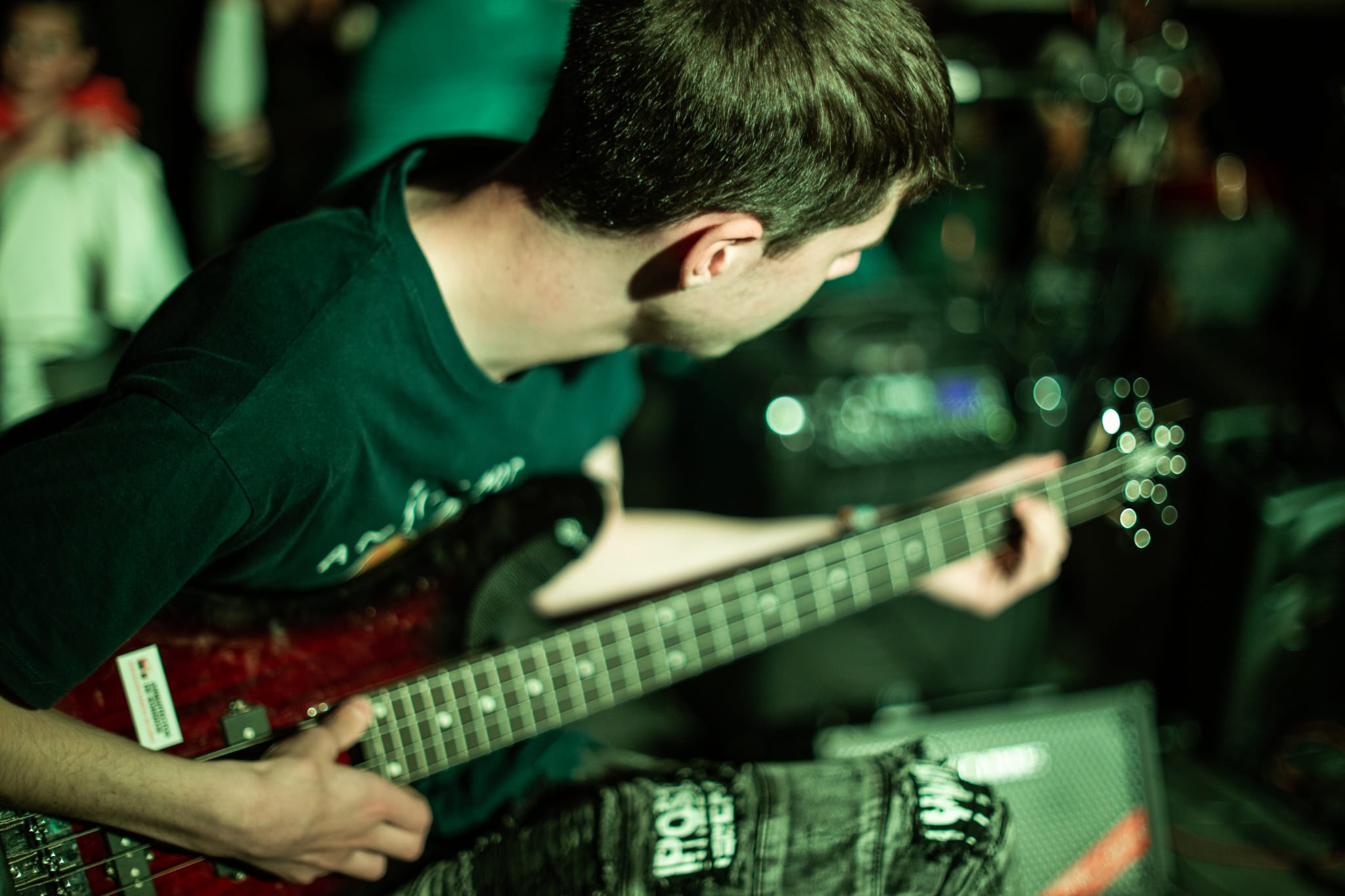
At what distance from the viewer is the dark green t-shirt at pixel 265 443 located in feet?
2.25

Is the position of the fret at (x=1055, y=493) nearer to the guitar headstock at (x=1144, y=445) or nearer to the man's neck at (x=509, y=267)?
the guitar headstock at (x=1144, y=445)

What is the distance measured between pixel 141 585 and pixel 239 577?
0.18m

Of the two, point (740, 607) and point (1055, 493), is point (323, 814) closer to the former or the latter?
point (740, 607)

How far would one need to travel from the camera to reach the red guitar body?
2.69 ft

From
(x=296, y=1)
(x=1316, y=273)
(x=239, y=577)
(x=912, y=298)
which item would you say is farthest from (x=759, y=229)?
(x=1316, y=273)

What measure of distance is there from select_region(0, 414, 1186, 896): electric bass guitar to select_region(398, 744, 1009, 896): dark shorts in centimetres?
16

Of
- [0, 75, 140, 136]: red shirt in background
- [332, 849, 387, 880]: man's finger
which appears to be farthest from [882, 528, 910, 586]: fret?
[0, 75, 140, 136]: red shirt in background

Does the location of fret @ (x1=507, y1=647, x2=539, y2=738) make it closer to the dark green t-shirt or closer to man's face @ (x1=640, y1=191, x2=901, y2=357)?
the dark green t-shirt

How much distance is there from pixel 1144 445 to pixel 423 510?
3.39 ft

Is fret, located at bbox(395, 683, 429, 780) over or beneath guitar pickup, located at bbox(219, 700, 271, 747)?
beneath

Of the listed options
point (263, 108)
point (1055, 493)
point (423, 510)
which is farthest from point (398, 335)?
point (263, 108)

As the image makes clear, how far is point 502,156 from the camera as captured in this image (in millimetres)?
1124

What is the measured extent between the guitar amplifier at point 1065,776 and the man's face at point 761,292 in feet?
2.50

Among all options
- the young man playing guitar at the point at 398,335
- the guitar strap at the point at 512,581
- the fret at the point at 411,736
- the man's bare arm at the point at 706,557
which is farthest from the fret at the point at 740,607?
the fret at the point at 411,736
